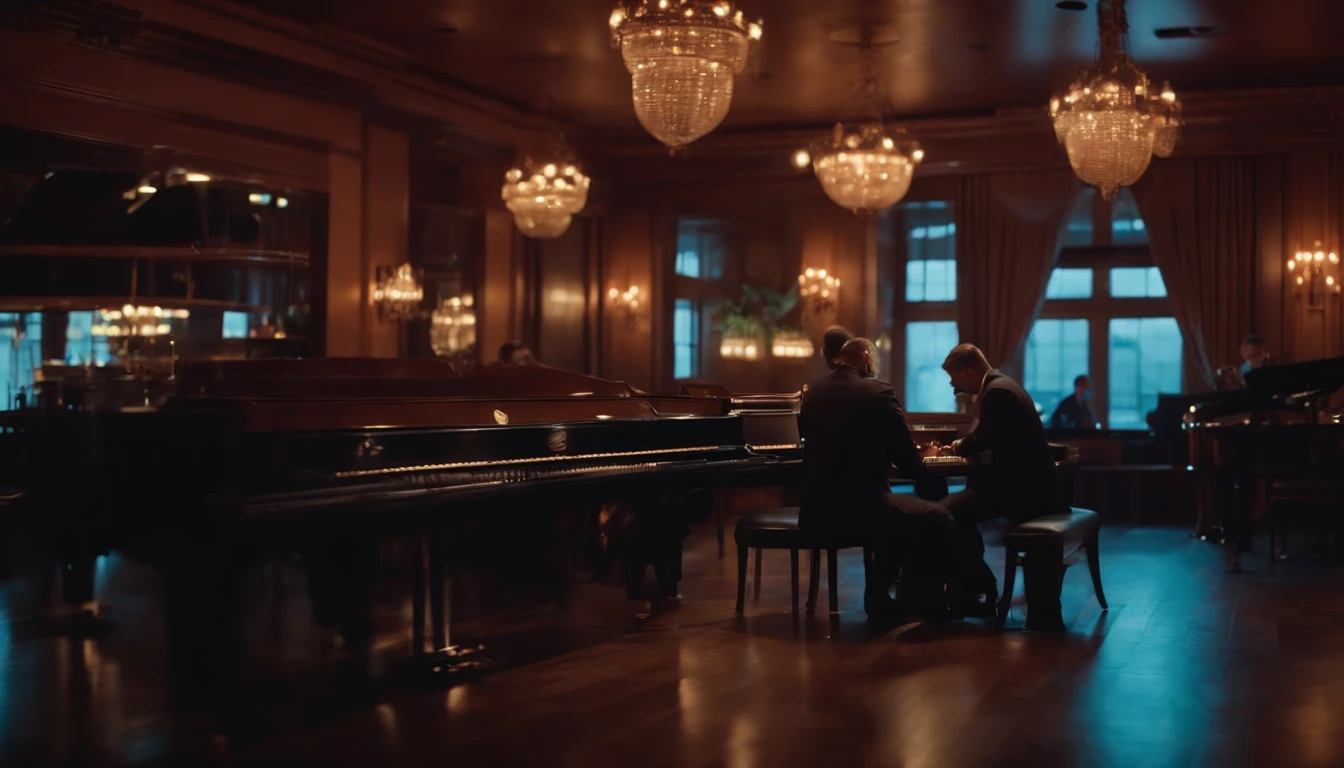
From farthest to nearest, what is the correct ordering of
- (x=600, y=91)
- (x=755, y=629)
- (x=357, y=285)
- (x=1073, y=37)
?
(x=600, y=91)
(x=357, y=285)
(x=1073, y=37)
(x=755, y=629)

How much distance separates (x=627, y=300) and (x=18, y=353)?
642 centimetres

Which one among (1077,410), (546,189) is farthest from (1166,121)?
(546,189)

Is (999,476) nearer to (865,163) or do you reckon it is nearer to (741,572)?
(741,572)

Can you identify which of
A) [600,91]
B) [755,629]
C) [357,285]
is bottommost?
[755,629]

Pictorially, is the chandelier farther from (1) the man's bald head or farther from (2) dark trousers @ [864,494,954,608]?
(2) dark trousers @ [864,494,954,608]

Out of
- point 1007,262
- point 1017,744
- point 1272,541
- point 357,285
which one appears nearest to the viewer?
point 1017,744

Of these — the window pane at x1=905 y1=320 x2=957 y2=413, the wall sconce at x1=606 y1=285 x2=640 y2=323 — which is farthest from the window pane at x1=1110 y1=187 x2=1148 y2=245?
the wall sconce at x1=606 y1=285 x2=640 y2=323

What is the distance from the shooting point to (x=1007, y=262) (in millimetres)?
11828

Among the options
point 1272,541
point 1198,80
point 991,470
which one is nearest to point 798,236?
point 1198,80

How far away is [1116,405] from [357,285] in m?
7.35

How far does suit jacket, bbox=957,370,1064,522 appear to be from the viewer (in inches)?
221

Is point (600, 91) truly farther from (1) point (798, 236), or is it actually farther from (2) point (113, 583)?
(2) point (113, 583)

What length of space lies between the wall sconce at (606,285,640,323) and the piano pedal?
27.1 feet

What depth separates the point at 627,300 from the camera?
42.2ft
